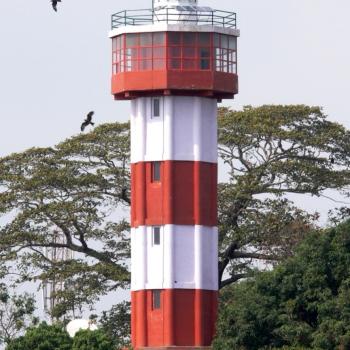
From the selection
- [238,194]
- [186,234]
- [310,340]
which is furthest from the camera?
[238,194]

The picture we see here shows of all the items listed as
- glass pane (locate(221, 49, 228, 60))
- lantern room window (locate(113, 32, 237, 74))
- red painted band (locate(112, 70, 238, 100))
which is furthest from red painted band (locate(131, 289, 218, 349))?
glass pane (locate(221, 49, 228, 60))

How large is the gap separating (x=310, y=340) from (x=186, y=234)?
6.23 m

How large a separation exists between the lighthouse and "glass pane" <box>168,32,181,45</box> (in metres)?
0.03

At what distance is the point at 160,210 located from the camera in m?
61.6

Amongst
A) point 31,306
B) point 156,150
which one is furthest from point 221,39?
point 31,306

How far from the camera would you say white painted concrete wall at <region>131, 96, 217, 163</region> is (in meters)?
61.6

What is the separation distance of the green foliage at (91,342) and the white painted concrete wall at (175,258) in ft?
7.02

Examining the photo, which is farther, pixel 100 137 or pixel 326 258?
pixel 100 137

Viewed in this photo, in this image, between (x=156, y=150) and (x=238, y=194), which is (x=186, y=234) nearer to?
(x=156, y=150)

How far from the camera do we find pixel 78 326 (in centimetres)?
6444

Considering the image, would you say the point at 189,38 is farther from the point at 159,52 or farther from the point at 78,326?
the point at 78,326

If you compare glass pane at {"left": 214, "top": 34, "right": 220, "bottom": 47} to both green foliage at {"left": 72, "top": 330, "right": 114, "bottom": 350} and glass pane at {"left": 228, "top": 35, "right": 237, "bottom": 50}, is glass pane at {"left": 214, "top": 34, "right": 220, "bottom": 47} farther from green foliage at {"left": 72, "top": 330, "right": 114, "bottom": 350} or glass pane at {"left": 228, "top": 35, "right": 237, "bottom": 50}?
green foliage at {"left": 72, "top": 330, "right": 114, "bottom": 350}

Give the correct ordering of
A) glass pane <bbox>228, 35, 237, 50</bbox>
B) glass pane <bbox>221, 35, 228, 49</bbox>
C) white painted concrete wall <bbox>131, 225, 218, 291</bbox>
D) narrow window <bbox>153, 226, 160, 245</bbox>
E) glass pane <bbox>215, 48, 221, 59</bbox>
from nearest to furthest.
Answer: white painted concrete wall <bbox>131, 225, 218, 291</bbox>
narrow window <bbox>153, 226, 160, 245</bbox>
glass pane <bbox>215, 48, 221, 59</bbox>
glass pane <bbox>221, 35, 228, 49</bbox>
glass pane <bbox>228, 35, 237, 50</bbox>

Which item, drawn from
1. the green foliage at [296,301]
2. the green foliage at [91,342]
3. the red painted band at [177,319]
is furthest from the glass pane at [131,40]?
the green foliage at [91,342]
